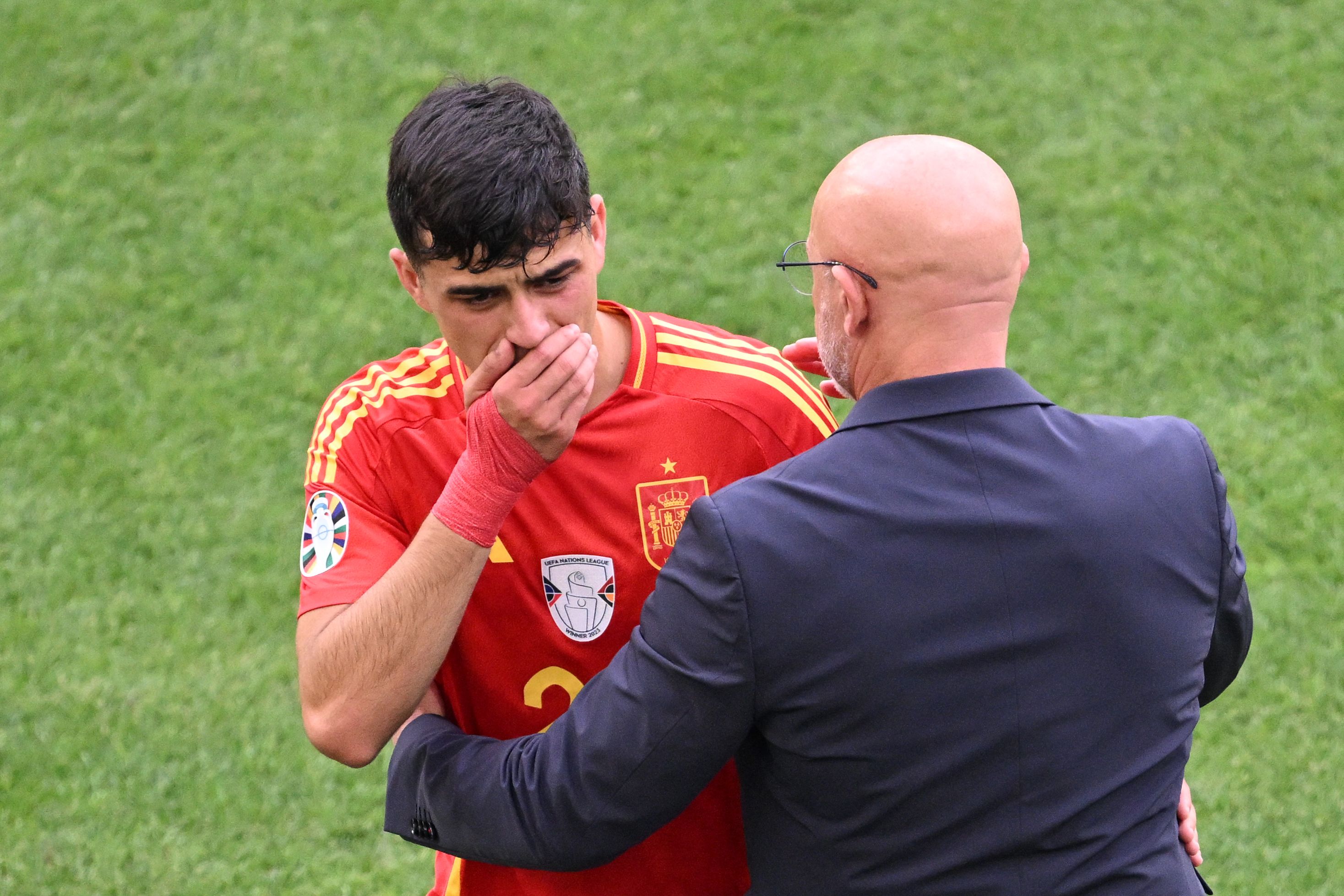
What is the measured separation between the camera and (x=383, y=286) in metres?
6.98

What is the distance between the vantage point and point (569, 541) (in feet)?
9.23

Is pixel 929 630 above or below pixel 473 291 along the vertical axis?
below

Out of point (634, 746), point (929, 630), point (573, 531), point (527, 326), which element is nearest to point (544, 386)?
point (527, 326)

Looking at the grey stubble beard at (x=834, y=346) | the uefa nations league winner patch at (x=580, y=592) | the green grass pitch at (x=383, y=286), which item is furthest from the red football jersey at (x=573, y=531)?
the green grass pitch at (x=383, y=286)

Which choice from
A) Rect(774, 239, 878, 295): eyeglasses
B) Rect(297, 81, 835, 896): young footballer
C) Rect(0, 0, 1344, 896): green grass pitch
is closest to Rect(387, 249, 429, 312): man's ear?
Rect(297, 81, 835, 896): young footballer

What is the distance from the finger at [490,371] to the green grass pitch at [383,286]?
2845 millimetres

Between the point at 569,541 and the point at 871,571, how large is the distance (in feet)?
2.94

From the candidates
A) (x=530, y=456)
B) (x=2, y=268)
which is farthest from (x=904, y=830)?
(x=2, y=268)

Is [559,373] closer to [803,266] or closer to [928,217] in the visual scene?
[803,266]

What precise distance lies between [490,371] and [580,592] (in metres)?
0.49

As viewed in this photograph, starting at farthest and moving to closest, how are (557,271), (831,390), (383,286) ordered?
1. (383,286)
2. (831,390)
3. (557,271)

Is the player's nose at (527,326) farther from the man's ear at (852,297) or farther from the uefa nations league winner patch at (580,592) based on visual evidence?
the man's ear at (852,297)

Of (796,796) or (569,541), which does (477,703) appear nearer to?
(569,541)

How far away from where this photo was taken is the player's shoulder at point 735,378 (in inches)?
114
